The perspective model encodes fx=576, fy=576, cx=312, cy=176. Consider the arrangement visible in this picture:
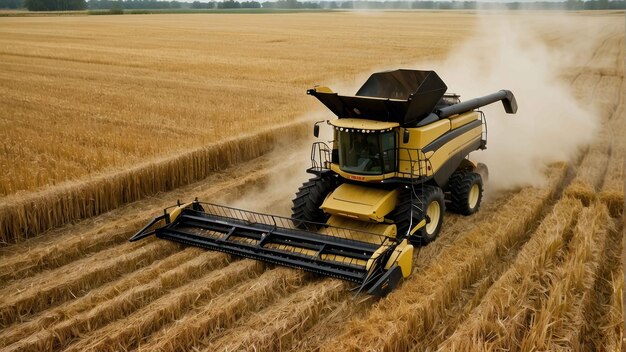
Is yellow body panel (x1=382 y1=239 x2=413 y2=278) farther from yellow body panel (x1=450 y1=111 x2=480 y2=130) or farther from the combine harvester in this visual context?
yellow body panel (x1=450 y1=111 x2=480 y2=130)

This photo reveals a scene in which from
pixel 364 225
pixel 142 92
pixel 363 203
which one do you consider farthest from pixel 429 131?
pixel 142 92

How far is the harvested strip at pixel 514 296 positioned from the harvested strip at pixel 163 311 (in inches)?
102

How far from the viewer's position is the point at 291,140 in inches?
497

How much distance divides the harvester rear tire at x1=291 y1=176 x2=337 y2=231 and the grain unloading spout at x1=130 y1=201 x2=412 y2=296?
14cm

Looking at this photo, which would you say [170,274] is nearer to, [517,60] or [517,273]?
[517,273]

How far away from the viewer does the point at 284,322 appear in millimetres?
5492

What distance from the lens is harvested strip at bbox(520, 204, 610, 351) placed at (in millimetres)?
4930

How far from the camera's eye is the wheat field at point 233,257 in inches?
211

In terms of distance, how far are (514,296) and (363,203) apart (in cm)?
225

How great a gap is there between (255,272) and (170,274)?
3.21 ft

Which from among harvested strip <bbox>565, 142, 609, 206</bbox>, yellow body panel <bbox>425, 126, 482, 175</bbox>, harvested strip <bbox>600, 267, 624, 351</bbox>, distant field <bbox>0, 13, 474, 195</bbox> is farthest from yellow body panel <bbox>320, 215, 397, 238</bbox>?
distant field <bbox>0, 13, 474, 195</bbox>

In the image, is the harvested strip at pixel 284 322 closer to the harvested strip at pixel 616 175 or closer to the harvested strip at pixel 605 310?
the harvested strip at pixel 605 310

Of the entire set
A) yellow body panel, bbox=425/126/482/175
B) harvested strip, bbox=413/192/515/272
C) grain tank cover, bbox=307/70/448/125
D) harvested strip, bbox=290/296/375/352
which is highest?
grain tank cover, bbox=307/70/448/125

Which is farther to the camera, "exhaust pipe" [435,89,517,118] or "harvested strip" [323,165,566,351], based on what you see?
"exhaust pipe" [435,89,517,118]
